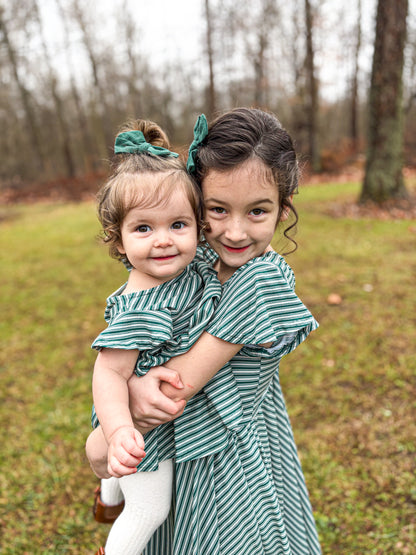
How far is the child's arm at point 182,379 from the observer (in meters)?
1.12

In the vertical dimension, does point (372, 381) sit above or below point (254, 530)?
below

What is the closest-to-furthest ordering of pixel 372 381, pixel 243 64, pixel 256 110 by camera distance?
pixel 256 110
pixel 372 381
pixel 243 64

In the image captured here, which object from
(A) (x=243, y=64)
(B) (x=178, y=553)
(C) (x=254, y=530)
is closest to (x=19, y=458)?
(B) (x=178, y=553)

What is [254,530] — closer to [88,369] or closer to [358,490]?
[358,490]

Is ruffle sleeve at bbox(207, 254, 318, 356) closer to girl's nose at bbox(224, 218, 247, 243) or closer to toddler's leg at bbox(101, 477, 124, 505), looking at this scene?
girl's nose at bbox(224, 218, 247, 243)

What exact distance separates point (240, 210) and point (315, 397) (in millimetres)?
2271

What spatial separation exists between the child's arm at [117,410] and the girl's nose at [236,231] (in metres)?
0.40

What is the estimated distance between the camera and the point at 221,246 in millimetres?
1225

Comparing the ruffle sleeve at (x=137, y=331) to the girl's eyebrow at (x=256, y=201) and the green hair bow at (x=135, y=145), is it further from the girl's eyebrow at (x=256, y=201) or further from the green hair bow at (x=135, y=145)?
the green hair bow at (x=135, y=145)

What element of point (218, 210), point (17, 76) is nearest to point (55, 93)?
point (17, 76)

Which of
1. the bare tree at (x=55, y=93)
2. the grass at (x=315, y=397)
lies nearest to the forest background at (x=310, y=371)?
the grass at (x=315, y=397)

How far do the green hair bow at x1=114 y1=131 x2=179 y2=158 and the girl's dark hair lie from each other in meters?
0.11

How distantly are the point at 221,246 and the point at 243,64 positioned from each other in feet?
73.3

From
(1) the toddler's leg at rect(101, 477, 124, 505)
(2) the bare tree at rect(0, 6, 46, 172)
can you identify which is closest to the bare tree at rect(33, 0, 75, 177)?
(2) the bare tree at rect(0, 6, 46, 172)
